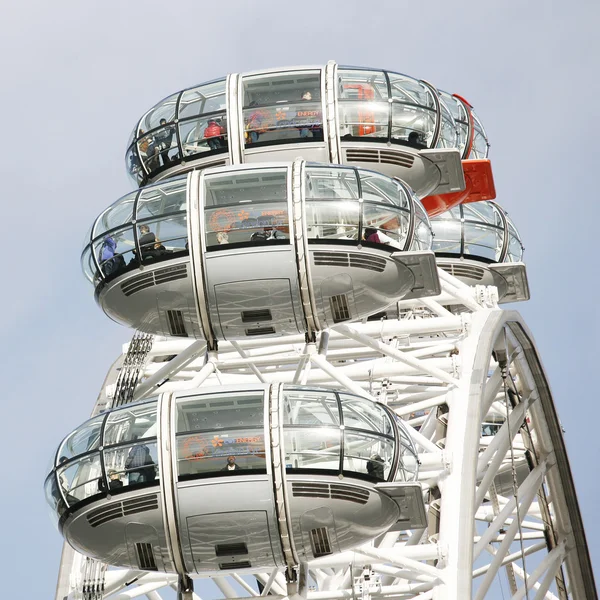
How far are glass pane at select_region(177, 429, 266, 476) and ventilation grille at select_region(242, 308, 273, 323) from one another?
9.06 ft

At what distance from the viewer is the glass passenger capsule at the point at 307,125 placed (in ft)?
113

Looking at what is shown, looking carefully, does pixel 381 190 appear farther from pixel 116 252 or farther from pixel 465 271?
pixel 465 271

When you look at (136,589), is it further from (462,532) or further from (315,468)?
(315,468)

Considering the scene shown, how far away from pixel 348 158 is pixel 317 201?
3428mm

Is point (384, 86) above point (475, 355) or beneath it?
above

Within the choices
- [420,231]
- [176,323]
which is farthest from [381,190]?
[176,323]

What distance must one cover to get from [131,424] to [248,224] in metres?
3.79

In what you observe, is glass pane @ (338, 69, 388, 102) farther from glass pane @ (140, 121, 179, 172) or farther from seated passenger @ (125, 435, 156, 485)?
seated passenger @ (125, 435, 156, 485)

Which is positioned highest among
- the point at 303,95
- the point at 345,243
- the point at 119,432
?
the point at 303,95

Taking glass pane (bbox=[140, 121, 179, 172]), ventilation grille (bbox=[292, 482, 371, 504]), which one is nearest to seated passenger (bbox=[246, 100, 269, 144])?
glass pane (bbox=[140, 121, 179, 172])

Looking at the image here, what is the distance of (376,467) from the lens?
95.8 feet

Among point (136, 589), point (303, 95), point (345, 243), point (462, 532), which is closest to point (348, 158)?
point (303, 95)

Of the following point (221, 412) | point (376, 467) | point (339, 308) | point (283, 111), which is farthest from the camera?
point (283, 111)

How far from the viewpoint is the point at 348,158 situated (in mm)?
34719
